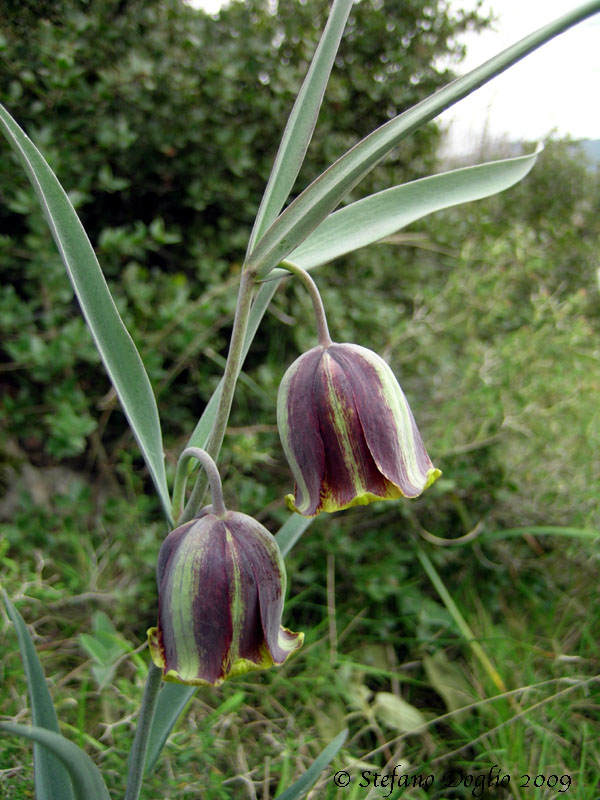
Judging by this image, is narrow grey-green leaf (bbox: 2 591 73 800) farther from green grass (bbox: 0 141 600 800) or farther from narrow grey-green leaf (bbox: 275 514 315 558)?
narrow grey-green leaf (bbox: 275 514 315 558)

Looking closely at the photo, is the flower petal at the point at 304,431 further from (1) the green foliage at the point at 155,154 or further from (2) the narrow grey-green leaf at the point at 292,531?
(1) the green foliage at the point at 155,154

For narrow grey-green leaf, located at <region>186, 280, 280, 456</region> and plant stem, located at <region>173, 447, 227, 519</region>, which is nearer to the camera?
plant stem, located at <region>173, 447, 227, 519</region>

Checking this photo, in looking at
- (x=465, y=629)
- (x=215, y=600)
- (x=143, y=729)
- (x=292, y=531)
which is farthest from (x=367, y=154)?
(x=465, y=629)

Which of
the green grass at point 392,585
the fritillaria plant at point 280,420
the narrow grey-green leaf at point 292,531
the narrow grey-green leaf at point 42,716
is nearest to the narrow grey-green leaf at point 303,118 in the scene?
the fritillaria plant at point 280,420

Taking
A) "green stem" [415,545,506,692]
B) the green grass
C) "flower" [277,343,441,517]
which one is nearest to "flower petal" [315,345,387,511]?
"flower" [277,343,441,517]

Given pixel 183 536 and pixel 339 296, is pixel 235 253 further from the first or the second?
pixel 183 536

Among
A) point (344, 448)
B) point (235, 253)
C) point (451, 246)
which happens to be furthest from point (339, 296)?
point (344, 448)

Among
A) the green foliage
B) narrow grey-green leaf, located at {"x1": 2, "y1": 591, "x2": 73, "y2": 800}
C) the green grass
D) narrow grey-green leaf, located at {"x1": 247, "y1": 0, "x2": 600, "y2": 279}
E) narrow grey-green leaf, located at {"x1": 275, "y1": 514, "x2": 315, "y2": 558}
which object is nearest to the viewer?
narrow grey-green leaf, located at {"x1": 247, "y1": 0, "x2": 600, "y2": 279}
